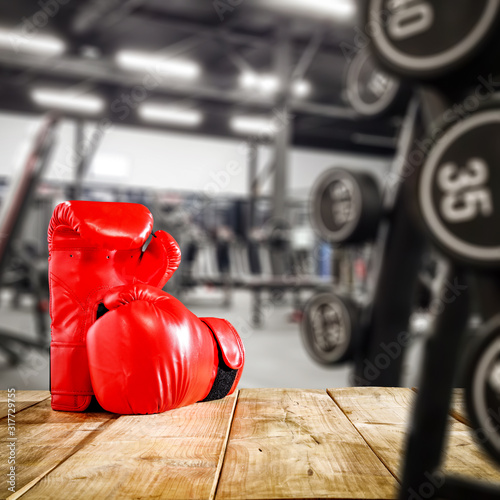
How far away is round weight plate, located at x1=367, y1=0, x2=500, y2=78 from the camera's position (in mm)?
337

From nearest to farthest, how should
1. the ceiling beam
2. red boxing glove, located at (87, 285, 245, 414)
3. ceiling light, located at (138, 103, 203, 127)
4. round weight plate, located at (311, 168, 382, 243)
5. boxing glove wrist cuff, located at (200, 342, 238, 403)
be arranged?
round weight plate, located at (311, 168, 382, 243), red boxing glove, located at (87, 285, 245, 414), boxing glove wrist cuff, located at (200, 342, 238, 403), the ceiling beam, ceiling light, located at (138, 103, 203, 127)

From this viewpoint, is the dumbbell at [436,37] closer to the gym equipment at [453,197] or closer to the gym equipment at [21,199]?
the gym equipment at [453,197]

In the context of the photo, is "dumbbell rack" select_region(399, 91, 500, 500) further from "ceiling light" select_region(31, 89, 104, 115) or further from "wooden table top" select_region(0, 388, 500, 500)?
"ceiling light" select_region(31, 89, 104, 115)

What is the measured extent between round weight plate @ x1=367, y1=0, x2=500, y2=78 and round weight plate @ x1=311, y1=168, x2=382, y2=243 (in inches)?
Result: 5.4

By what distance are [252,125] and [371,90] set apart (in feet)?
31.6

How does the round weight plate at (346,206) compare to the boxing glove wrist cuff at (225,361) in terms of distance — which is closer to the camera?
the round weight plate at (346,206)

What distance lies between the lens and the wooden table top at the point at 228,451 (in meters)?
0.54

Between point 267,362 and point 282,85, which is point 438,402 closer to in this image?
point 267,362

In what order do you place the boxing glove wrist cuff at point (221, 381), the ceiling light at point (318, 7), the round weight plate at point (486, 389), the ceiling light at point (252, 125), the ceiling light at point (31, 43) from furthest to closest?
the ceiling light at point (252, 125) < the ceiling light at point (31, 43) < the ceiling light at point (318, 7) < the boxing glove wrist cuff at point (221, 381) < the round weight plate at point (486, 389)

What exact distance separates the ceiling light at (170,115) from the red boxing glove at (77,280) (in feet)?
27.7

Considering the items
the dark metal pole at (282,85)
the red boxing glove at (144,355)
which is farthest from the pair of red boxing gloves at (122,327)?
the dark metal pole at (282,85)

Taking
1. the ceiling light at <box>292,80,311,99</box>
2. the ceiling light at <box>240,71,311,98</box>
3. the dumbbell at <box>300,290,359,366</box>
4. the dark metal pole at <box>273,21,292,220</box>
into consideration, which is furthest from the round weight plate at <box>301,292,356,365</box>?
the ceiling light at <box>292,80,311,99</box>

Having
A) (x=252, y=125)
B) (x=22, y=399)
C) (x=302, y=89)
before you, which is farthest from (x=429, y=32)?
(x=252, y=125)

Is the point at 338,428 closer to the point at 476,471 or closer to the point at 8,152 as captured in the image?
the point at 476,471
